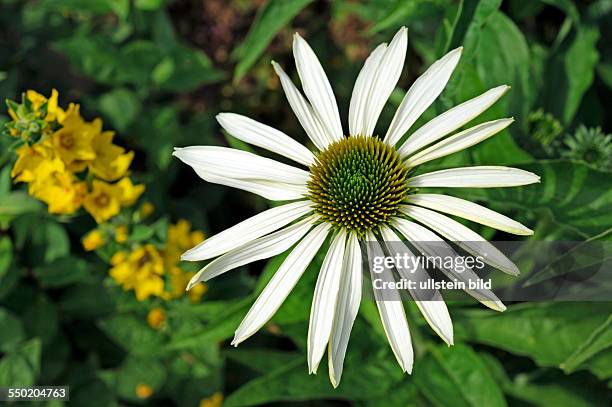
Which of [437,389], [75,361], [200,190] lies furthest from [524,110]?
[75,361]

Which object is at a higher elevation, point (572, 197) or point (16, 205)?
point (16, 205)

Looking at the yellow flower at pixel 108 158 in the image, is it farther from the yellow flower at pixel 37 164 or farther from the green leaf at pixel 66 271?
the green leaf at pixel 66 271

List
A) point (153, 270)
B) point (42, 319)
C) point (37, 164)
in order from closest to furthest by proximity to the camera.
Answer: point (37, 164), point (153, 270), point (42, 319)

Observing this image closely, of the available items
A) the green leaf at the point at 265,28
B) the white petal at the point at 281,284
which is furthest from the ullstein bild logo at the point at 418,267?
the green leaf at the point at 265,28

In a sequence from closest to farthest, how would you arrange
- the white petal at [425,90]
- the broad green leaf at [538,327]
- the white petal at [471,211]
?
the white petal at [471,211] → the white petal at [425,90] → the broad green leaf at [538,327]

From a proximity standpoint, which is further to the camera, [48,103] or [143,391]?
[143,391]

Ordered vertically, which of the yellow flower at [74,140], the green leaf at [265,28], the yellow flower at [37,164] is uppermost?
the green leaf at [265,28]

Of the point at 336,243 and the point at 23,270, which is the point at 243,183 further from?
the point at 23,270

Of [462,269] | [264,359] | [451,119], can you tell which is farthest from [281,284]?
[264,359]

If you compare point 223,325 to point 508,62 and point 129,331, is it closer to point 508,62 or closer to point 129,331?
point 129,331
